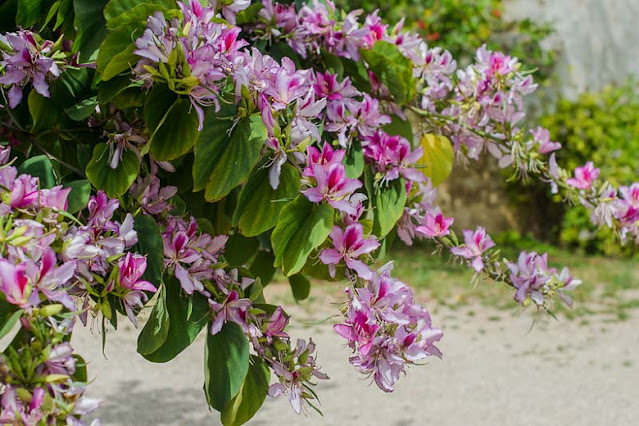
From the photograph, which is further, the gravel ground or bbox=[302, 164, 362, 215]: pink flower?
the gravel ground

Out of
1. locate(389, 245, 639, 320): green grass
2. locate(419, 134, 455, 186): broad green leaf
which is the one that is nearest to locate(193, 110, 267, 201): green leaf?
locate(419, 134, 455, 186): broad green leaf

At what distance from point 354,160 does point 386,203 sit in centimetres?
10

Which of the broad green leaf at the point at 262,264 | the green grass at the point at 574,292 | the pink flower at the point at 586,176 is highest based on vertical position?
the pink flower at the point at 586,176

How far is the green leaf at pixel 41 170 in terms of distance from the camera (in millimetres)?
1151

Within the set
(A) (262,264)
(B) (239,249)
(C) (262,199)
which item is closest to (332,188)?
(C) (262,199)

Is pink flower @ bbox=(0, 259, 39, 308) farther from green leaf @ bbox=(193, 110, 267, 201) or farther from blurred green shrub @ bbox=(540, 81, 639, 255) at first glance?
blurred green shrub @ bbox=(540, 81, 639, 255)

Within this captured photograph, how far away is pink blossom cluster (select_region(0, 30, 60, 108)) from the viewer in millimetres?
1217

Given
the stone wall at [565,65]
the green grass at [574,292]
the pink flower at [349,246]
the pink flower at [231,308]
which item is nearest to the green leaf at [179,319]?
the pink flower at [231,308]

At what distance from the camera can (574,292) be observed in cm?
619

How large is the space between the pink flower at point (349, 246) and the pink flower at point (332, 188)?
0.04 metres

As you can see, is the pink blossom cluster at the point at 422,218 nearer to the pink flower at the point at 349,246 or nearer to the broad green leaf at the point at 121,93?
the pink flower at the point at 349,246

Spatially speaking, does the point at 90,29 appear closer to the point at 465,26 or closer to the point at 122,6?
the point at 122,6

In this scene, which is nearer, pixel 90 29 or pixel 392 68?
pixel 90 29

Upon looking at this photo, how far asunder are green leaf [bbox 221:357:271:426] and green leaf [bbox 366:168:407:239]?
1.01 ft
